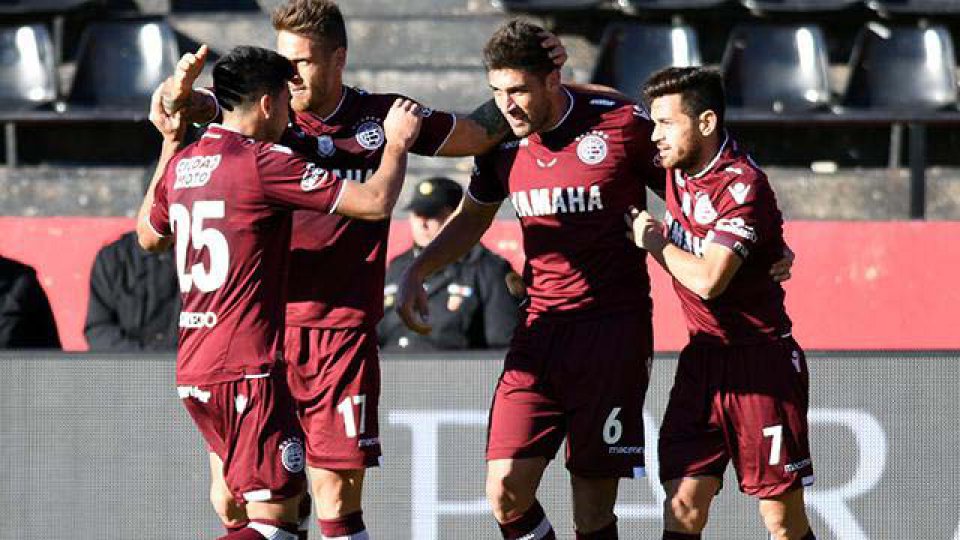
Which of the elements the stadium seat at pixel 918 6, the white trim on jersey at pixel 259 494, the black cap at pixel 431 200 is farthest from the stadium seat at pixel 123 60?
the white trim on jersey at pixel 259 494

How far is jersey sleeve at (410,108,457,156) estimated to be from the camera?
21.7 ft

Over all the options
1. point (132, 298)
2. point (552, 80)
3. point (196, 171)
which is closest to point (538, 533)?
point (552, 80)

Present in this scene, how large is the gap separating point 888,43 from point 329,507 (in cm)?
707

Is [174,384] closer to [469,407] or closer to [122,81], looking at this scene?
[469,407]

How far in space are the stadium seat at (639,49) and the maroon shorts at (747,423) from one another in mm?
5625

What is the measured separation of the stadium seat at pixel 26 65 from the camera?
39.8 ft

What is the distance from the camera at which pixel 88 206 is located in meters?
11.6

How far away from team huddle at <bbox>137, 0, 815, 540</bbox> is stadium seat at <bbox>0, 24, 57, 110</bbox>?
19.9 ft

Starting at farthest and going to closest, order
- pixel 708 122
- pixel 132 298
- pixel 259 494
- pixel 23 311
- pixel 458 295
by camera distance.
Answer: pixel 132 298
pixel 458 295
pixel 23 311
pixel 708 122
pixel 259 494

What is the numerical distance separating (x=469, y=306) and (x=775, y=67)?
14.1ft

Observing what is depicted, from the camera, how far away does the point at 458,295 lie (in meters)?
8.74

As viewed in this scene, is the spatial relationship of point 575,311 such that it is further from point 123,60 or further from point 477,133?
point 123,60

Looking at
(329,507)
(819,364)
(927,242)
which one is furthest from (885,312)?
(329,507)

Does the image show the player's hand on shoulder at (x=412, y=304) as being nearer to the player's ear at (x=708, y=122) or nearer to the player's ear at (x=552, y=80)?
the player's ear at (x=552, y=80)
